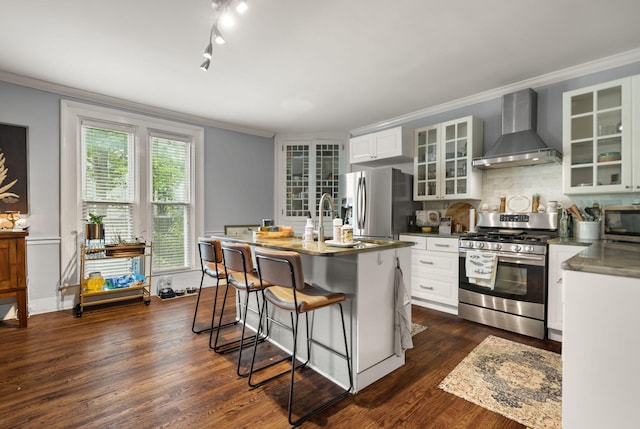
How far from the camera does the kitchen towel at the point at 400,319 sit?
86.3 inches

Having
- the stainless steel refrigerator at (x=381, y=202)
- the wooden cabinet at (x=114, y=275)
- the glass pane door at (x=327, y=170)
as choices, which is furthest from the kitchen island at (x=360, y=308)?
the glass pane door at (x=327, y=170)

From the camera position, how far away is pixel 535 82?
3350 millimetres

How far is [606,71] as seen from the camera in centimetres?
298

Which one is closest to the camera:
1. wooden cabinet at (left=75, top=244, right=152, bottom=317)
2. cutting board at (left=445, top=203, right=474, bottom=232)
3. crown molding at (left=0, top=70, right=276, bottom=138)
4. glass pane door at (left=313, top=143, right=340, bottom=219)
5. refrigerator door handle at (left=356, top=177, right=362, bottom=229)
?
crown molding at (left=0, top=70, right=276, bottom=138)

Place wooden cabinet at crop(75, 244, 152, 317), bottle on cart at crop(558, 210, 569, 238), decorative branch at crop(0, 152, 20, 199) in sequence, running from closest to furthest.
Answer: bottle on cart at crop(558, 210, 569, 238) < decorative branch at crop(0, 152, 20, 199) < wooden cabinet at crop(75, 244, 152, 317)

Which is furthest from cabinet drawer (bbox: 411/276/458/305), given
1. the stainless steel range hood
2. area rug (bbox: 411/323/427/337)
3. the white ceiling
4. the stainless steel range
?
the white ceiling

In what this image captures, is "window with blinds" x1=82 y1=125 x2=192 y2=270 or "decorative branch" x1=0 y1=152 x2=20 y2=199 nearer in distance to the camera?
"decorative branch" x1=0 y1=152 x2=20 y2=199

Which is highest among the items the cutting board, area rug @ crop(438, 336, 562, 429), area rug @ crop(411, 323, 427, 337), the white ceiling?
the white ceiling

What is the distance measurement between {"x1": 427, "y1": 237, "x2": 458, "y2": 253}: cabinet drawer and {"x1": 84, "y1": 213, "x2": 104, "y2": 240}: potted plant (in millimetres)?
4060

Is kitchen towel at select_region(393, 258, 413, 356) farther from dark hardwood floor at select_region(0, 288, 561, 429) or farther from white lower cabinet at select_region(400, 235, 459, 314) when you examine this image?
white lower cabinet at select_region(400, 235, 459, 314)

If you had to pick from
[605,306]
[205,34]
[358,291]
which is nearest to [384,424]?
[358,291]

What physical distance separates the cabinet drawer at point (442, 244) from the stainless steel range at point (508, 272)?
123 mm

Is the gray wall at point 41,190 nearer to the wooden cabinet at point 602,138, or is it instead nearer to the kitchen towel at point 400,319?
the kitchen towel at point 400,319

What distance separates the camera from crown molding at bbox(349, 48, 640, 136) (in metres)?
2.88
